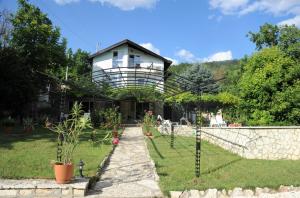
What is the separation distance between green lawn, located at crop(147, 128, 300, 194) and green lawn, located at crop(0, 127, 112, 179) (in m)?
1.84

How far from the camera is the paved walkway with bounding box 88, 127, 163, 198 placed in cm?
701

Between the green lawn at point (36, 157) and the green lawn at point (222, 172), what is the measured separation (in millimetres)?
1836

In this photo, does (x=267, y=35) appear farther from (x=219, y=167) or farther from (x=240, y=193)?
(x=240, y=193)

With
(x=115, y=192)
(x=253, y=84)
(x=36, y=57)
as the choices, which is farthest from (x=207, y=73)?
(x=115, y=192)

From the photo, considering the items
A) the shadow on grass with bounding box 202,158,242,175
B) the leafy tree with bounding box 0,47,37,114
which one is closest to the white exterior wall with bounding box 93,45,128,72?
the leafy tree with bounding box 0,47,37,114

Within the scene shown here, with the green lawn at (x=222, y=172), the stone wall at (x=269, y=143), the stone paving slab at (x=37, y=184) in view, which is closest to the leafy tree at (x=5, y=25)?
the green lawn at (x=222, y=172)

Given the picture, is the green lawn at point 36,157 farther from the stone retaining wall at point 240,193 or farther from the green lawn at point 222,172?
the stone retaining wall at point 240,193

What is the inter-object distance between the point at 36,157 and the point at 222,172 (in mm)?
5050

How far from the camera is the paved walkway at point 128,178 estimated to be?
7008mm

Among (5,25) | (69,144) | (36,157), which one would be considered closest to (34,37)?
(5,25)

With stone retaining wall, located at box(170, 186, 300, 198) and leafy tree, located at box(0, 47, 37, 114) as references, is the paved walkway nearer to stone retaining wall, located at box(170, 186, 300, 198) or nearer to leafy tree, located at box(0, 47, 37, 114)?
stone retaining wall, located at box(170, 186, 300, 198)

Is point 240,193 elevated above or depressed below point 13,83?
below

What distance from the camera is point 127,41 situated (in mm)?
33125

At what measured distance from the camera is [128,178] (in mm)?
8242
